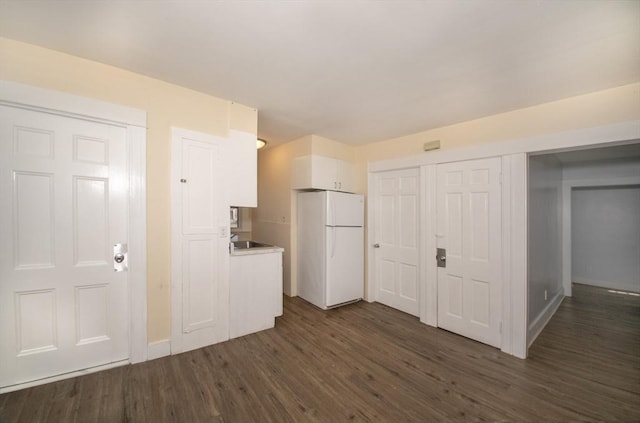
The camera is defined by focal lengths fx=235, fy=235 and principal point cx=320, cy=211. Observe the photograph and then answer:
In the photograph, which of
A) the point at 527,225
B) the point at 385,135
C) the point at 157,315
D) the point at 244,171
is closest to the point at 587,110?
the point at 527,225

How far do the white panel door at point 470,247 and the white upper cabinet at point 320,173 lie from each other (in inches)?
60.1

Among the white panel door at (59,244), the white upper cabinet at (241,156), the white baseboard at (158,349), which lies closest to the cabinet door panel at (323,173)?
the white upper cabinet at (241,156)

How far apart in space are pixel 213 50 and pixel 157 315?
244cm

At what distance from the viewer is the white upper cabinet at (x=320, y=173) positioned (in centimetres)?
370

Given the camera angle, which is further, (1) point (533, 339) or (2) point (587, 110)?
(1) point (533, 339)

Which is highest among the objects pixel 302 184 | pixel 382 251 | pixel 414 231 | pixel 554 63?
pixel 554 63

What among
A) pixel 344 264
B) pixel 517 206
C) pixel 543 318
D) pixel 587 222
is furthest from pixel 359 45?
pixel 587 222

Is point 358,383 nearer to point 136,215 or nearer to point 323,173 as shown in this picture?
point 136,215

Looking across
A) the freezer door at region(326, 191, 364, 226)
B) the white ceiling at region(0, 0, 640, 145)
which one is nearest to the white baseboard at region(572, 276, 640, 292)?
the white ceiling at region(0, 0, 640, 145)

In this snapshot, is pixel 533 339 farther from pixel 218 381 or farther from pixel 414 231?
pixel 218 381

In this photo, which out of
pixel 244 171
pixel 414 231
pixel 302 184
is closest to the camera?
pixel 244 171

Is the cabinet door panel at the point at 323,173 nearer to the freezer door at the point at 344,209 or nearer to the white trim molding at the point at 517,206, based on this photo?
the freezer door at the point at 344,209

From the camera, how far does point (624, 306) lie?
3953 millimetres

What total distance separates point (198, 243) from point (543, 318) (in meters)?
4.66
